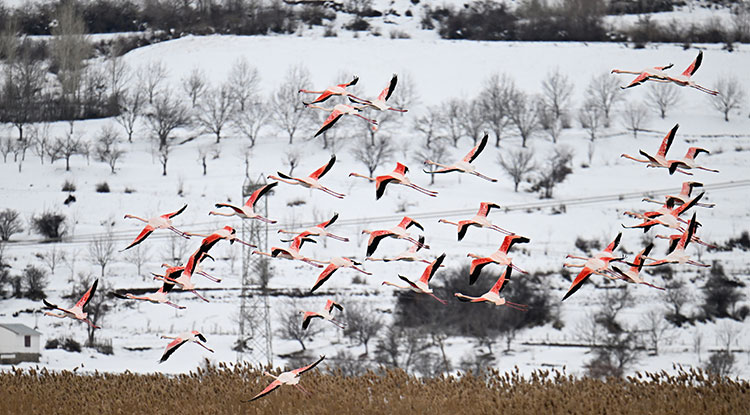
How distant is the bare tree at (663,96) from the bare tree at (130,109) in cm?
4997

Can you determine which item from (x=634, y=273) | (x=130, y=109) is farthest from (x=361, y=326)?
(x=130, y=109)

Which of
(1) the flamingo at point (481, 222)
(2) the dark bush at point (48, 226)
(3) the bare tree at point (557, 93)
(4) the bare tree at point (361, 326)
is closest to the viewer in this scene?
(1) the flamingo at point (481, 222)

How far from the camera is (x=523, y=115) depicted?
269 feet

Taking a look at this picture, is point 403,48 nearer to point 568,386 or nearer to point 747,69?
point 747,69

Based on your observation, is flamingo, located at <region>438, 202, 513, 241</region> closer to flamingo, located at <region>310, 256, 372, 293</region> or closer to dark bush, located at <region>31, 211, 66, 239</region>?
flamingo, located at <region>310, 256, 372, 293</region>

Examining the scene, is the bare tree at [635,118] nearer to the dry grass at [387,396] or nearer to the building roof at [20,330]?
the building roof at [20,330]

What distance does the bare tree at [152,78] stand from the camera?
91.6 metres

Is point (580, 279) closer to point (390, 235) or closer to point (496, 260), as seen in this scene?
point (496, 260)

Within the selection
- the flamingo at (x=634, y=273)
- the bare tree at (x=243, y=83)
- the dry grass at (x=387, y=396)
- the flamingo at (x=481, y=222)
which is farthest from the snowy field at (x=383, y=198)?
the flamingo at (x=634, y=273)

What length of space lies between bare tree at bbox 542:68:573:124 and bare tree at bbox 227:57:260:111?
96.9ft

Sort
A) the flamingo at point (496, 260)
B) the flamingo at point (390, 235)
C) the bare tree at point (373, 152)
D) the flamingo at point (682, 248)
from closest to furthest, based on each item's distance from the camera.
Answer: the flamingo at point (496, 260)
the flamingo at point (682, 248)
the flamingo at point (390, 235)
the bare tree at point (373, 152)

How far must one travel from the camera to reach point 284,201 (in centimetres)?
6322

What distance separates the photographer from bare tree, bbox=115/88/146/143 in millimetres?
83250

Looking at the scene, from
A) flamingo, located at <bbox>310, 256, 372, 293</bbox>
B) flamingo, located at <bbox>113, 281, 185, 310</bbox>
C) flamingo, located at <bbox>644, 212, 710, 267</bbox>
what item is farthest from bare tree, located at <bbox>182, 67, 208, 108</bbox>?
flamingo, located at <bbox>644, 212, 710, 267</bbox>
